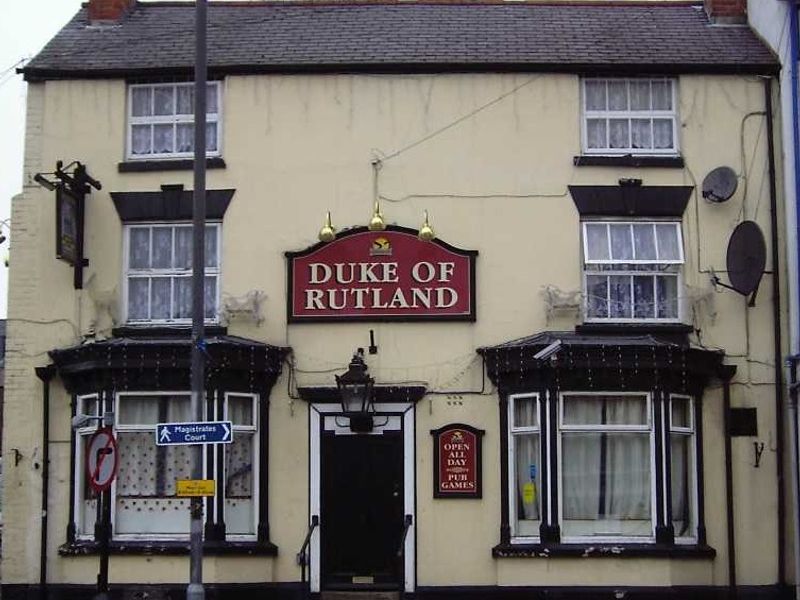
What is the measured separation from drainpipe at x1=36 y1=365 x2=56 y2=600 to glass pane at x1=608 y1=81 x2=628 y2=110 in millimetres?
8991

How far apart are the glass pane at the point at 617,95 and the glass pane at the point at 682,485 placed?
489 centimetres

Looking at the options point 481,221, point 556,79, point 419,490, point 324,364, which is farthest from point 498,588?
point 556,79

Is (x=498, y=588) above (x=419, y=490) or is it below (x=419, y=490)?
below

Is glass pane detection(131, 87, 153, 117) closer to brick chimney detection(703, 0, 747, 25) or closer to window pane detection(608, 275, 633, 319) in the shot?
window pane detection(608, 275, 633, 319)

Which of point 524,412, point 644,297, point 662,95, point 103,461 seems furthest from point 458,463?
point 662,95

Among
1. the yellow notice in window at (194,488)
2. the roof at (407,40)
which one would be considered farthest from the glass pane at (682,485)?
the yellow notice in window at (194,488)

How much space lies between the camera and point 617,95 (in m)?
17.7

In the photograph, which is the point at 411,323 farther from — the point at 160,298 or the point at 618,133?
the point at 618,133

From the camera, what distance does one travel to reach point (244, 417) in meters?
17.0

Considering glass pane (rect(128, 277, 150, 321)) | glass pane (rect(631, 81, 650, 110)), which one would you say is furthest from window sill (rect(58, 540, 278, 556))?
glass pane (rect(631, 81, 650, 110))

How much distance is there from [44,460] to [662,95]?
1040cm

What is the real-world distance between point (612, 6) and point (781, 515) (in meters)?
8.56

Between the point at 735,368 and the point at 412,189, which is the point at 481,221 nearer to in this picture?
the point at 412,189

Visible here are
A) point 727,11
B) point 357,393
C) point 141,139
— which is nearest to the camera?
point 357,393
